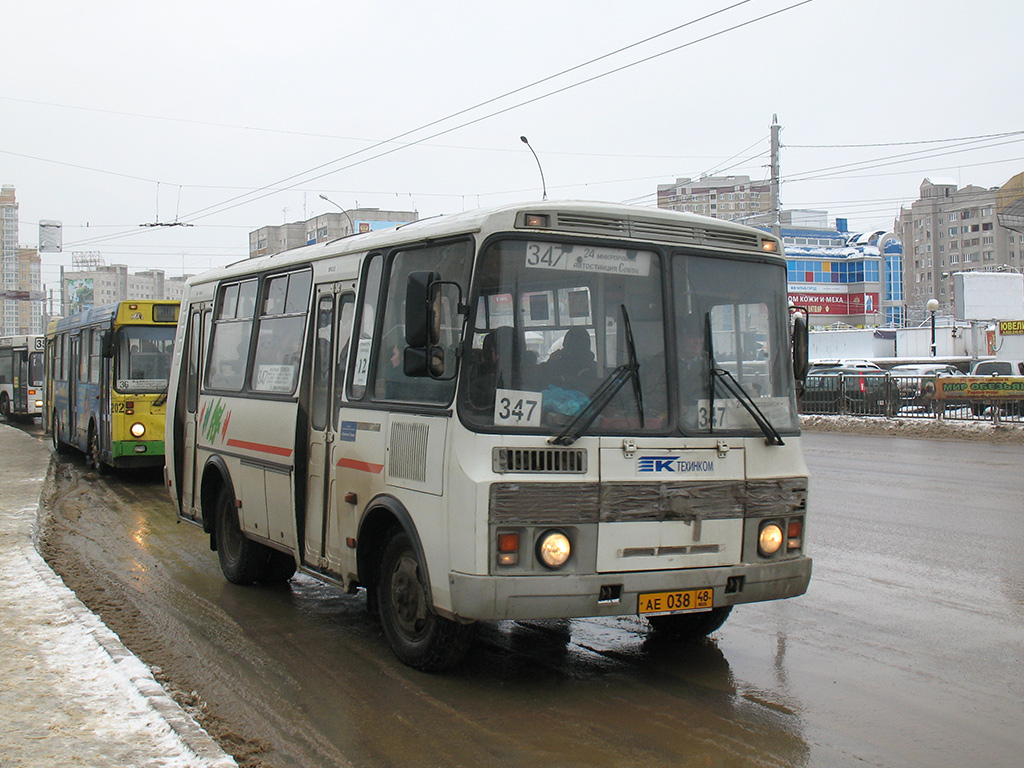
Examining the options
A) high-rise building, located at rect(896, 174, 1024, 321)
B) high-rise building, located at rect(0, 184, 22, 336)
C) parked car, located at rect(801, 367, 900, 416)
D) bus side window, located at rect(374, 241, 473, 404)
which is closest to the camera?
bus side window, located at rect(374, 241, 473, 404)

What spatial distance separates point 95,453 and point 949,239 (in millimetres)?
156319

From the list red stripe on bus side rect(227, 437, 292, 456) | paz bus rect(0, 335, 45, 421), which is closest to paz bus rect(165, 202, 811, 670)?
red stripe on bus side rect(227, 437, 292, 456)

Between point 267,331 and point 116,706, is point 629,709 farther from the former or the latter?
point 267,331

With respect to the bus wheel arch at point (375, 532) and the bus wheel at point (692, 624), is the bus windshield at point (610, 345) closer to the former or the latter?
the bus wheel arch at point (375, 532)

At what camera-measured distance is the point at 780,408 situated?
6359 millimetres

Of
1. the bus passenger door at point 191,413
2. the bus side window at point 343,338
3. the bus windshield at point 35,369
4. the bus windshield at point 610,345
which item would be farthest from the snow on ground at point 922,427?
the bus windshield at point 35,369

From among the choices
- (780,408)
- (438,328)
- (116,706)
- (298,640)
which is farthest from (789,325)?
(116,706)

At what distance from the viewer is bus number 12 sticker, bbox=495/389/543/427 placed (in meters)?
5.56

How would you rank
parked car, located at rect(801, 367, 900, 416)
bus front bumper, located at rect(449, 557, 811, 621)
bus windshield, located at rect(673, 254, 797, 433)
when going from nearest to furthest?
bus front bumper, located at rect(449, 557, 811, 621)
bus windshield, located at rect(673, 254, 797, 433)
parked car, located at rect(801, 367, 900, 416)

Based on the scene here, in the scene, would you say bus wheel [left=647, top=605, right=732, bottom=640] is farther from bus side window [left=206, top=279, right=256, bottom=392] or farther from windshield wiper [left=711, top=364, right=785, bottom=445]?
bus side window [left=206, top=279, right=256, bottom=392]

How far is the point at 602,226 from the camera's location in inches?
232

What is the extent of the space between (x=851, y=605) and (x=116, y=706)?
5231 millimetres

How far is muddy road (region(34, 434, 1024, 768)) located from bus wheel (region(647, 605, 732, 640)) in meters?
0.13

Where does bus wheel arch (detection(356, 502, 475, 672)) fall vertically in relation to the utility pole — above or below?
below
